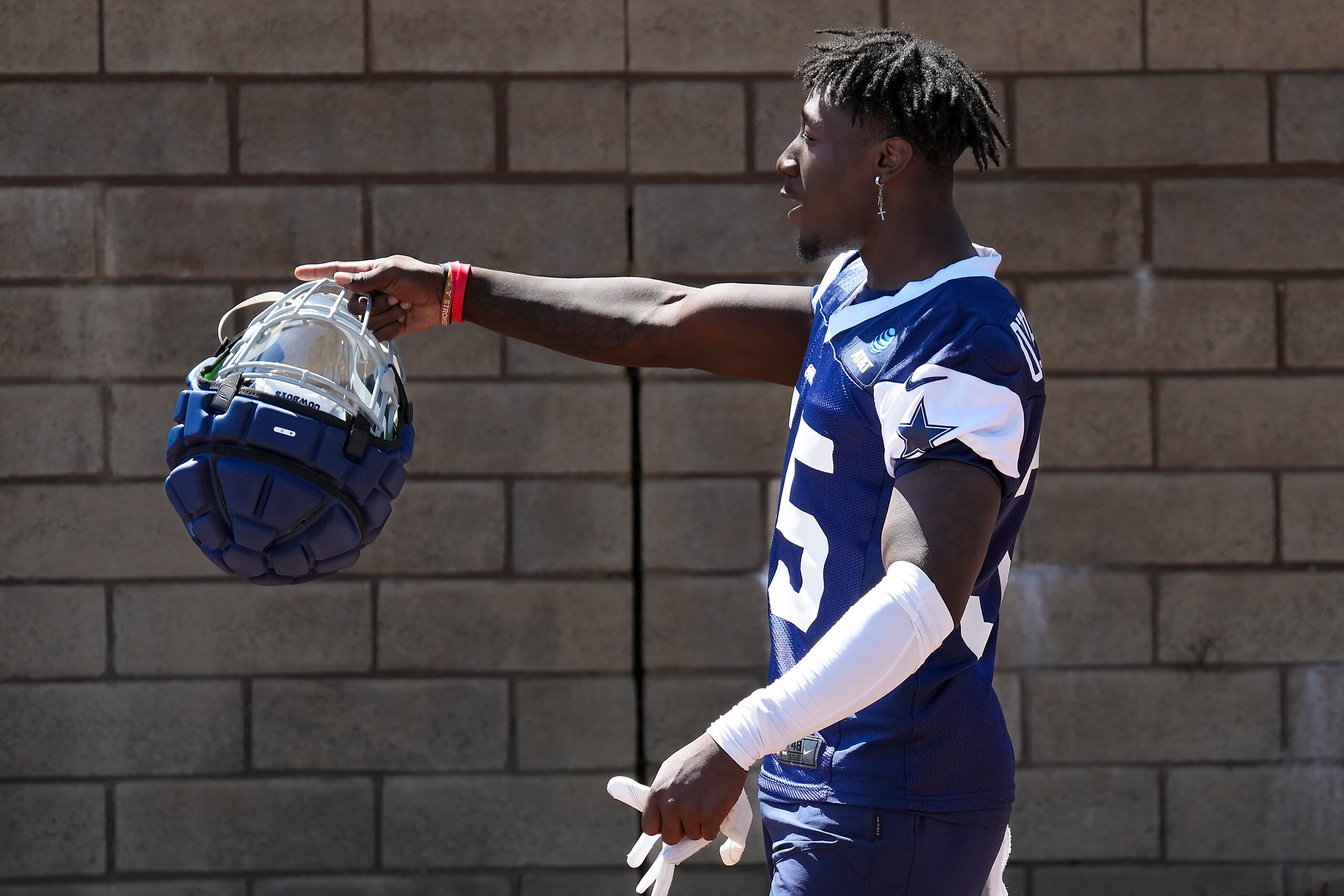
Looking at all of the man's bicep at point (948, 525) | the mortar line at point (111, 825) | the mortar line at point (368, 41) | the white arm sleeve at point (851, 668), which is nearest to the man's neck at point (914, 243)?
the man's bicep at point (948, 525)

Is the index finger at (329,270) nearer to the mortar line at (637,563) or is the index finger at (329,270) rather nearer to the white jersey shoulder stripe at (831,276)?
the white jersey shoulder stripe at (831,276)

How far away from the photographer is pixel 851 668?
6.04 feet

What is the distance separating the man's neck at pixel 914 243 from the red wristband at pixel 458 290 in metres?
0.86

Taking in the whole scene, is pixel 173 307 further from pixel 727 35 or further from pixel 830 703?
pixel 830 703

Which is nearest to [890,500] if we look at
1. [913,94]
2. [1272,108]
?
[913,94]

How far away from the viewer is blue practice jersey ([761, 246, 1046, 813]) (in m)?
1.96

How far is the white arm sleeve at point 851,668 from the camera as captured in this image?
6.04 feet

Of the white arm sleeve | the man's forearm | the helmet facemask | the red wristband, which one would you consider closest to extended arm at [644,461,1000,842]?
the white arm sleeve

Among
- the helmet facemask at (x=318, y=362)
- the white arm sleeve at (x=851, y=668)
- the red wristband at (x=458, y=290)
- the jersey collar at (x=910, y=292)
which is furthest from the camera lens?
the red wristband at (x=458, y=290)

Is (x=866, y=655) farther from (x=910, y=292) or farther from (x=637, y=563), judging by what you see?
(x=637, y=563)

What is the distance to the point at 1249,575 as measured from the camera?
4094 millimetres

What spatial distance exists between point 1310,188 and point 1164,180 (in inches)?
17.4

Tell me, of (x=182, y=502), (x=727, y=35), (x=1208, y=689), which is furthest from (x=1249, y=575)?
(x=182, y=502)

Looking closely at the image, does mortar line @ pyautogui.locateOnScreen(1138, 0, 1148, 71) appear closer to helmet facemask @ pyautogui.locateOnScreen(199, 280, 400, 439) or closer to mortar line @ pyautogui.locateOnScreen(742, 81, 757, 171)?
mortar line @ pyautogui.locateOnScreen(742, 81, 757, 171)
